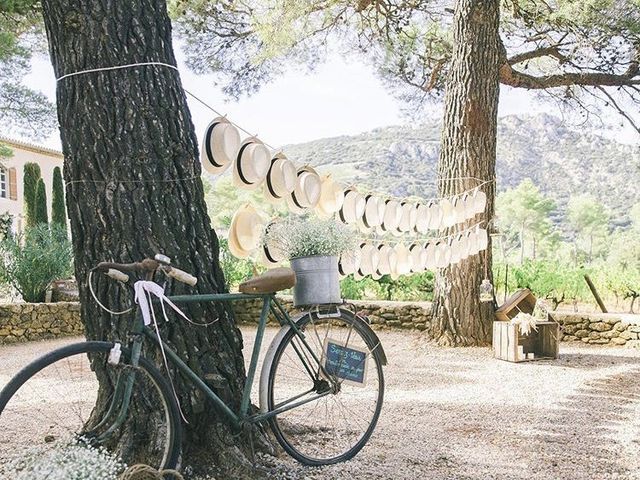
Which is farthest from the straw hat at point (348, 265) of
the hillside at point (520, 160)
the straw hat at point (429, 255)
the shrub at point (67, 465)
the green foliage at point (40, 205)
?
the hillside at point (520, 160)

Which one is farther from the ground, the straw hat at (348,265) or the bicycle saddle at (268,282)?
the straw hat at (348,265)

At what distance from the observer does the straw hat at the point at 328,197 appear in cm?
412

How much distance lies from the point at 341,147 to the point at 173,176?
36667 millimetres

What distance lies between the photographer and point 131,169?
216cm

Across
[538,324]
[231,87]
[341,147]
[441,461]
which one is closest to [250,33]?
[231,87]

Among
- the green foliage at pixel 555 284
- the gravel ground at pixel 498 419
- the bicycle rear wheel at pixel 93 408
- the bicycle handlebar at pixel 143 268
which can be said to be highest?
the bicycle handlebar at pixel 143 268

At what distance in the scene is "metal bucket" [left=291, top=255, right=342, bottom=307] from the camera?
2.51 metres

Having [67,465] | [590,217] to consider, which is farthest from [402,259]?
[590,217]

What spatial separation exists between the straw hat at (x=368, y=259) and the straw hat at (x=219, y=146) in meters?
1.90

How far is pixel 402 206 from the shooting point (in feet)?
16.4

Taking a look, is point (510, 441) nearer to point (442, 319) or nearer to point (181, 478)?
point (181, 478)

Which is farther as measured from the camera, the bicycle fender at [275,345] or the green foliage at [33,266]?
the green foliage at [33,266]

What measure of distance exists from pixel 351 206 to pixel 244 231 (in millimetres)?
1174

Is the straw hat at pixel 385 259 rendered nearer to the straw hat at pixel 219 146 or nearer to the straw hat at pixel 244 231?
the straw hat at pixel 244 231
